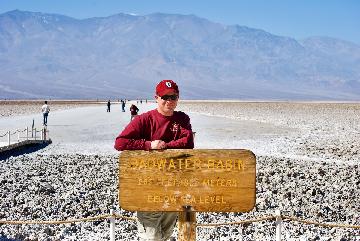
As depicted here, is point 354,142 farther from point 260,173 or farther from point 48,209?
point 48,209

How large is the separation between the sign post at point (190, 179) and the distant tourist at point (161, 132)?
349 millimetres

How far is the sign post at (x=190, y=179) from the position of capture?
389 cm

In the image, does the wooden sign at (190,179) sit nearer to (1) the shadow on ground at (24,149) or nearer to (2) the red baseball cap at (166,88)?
(2) the red baseball cap at (166,88)

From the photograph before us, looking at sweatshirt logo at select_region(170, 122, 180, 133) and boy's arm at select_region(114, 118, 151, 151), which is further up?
sweatshirt logo at select_region(170, 122, 180, 133)

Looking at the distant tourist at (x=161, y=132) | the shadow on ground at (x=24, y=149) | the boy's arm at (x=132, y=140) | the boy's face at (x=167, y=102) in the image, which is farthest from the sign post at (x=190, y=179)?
the shadow on ground at (x=24, y=149)

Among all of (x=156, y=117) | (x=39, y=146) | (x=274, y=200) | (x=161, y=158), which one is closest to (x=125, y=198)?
(x=161, y=158)

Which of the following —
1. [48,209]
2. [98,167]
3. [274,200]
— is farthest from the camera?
[98,167]

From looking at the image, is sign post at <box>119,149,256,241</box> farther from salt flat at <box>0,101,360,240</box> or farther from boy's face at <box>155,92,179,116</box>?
salt flat at <box>0,101,360,240</box>

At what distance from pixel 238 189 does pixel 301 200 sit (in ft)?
29.6

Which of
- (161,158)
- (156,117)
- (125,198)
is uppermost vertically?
(156,117)

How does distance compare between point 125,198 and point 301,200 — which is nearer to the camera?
point 125,198

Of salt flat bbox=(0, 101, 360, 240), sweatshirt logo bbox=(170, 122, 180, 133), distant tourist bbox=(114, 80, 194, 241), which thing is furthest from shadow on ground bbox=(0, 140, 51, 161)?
sweatshirt logo bbox=(170, 122, 180, 133)

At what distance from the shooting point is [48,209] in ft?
37.1

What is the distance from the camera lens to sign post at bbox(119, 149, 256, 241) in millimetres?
3889
